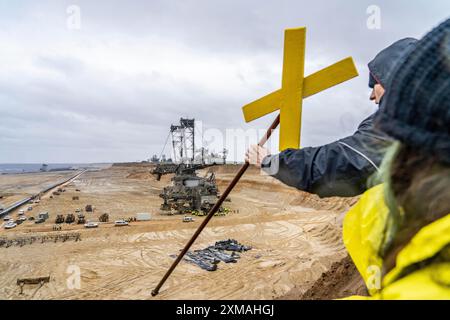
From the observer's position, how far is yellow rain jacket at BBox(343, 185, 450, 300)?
0.73 metres

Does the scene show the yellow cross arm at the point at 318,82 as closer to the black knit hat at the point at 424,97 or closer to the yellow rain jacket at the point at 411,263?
the yellow rain jacket at the point at 411,263

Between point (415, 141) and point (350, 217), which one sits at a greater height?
point (415, 141)

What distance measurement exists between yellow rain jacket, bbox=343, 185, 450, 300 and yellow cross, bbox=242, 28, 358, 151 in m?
1.42

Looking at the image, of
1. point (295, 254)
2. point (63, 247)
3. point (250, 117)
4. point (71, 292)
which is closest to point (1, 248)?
point (63, 247)

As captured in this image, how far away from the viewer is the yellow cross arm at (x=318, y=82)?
2498mm

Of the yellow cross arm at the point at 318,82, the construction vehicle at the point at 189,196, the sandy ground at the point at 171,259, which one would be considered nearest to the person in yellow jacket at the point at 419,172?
the yellow cross arm at the point at 318,82

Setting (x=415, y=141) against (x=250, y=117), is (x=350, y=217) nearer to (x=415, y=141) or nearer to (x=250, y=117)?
(x=415, y=141)

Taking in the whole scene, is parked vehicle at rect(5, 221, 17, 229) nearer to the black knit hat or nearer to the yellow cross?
the yellow cross

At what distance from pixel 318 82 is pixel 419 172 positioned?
1857mm

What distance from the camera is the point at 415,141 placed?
0.73 metres

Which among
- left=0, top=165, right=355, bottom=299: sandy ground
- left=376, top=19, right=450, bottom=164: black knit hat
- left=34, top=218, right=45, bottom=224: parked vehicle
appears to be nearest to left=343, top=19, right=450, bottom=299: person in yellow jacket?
left=376, top=19, right=450, bottom=164: black knit hat
